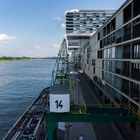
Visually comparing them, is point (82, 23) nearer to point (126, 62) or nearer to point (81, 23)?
point (81, 23)

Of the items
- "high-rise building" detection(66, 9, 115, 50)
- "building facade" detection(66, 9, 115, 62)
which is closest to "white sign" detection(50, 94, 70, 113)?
"building facade" detection(66, 9, 115, 62)

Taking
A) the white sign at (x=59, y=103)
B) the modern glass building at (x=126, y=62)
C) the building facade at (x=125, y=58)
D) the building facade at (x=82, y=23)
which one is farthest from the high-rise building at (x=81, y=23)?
the white sign at (x=59, y=103)

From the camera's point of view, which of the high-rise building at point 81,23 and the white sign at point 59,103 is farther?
the high-rise building at point 81,23

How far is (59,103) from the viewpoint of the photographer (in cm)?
2773

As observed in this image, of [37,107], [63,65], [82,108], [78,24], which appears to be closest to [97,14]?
[78,24]

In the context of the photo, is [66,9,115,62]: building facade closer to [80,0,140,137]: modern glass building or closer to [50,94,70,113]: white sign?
[80,0,140,137]: modern glass building

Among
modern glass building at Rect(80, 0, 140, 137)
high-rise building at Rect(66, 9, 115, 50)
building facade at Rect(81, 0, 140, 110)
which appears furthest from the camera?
high-rise building at Rect(66, 9, 115, 50)

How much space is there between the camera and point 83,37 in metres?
133

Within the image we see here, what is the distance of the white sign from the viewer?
27609 mm

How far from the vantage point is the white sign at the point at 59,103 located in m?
27.6

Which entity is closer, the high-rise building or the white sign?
the white sign

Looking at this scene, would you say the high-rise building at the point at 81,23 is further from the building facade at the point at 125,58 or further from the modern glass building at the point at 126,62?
the modern glass building at the point at 126,62

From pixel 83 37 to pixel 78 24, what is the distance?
669cm

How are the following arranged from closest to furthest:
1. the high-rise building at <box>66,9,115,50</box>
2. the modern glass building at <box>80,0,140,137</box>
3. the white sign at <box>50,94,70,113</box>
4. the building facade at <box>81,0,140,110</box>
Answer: the white sign at <box>50,94,70,113</box>
the modern glass building at <box>80,0,140,137</box>
the building facade at <box>81,0,140,110</box>
the high-rise building at <box>66,9,115,50</box>
